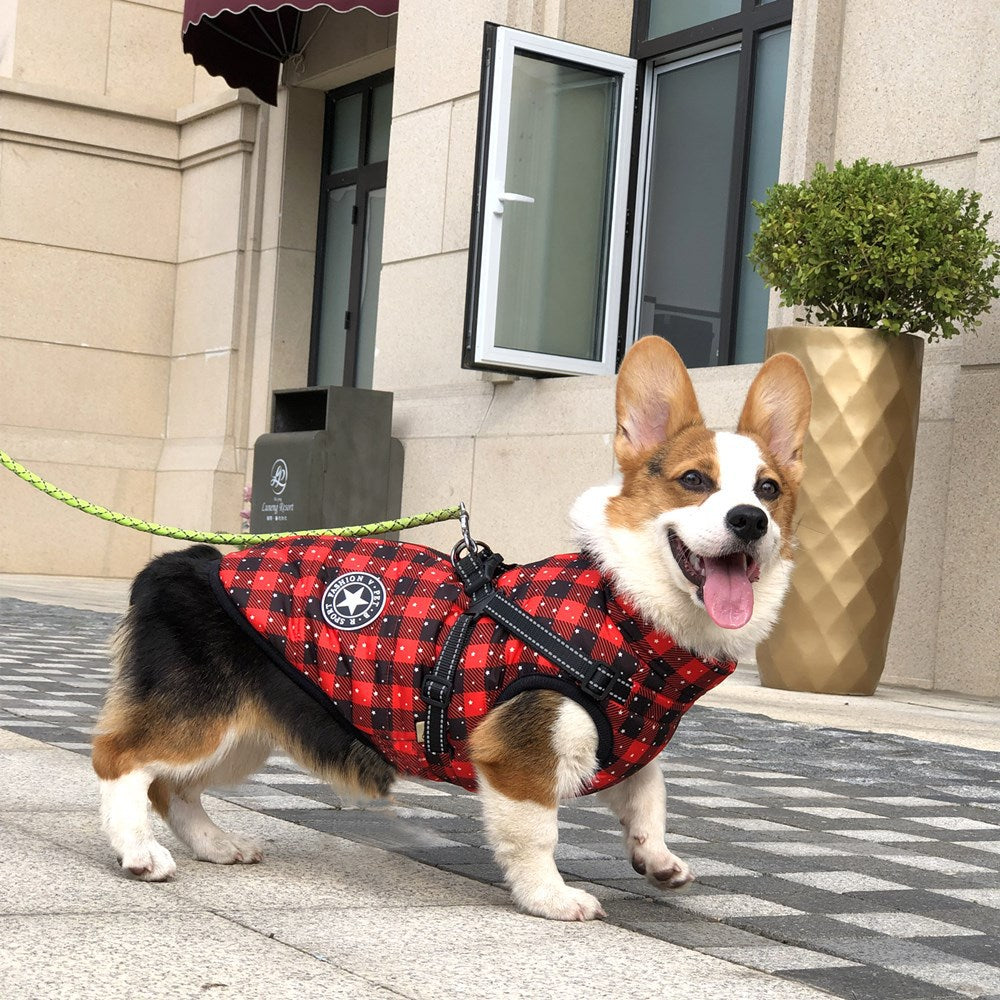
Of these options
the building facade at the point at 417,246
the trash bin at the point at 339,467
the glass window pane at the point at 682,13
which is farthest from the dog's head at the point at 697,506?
the trash bin at the point at 339,467

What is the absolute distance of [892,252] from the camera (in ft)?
26.0

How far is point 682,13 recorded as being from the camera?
11.6 meters

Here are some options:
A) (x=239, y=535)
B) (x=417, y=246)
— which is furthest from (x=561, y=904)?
(x=417, y=246)

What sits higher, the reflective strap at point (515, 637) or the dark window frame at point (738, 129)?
the dark window frame at point (738, 129)

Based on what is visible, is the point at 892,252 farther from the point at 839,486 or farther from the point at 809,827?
the point at 809,827

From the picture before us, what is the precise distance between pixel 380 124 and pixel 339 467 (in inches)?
184

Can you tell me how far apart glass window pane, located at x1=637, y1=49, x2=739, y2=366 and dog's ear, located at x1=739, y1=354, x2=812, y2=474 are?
24.9 ft

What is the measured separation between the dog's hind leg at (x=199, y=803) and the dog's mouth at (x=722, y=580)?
41.4 inches

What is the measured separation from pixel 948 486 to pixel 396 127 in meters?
6.36

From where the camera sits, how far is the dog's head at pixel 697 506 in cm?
317

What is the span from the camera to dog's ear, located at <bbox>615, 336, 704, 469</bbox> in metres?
3.43

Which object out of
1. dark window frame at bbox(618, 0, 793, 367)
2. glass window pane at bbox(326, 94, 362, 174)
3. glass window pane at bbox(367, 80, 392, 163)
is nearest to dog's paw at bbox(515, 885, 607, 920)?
dark window frame at bbox(618, 0, 793, 367)

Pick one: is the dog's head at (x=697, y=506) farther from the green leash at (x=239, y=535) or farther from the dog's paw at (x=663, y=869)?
the green leash at (x=239, y=535)

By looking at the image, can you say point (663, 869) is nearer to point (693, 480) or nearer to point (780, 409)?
point (693, 480)
